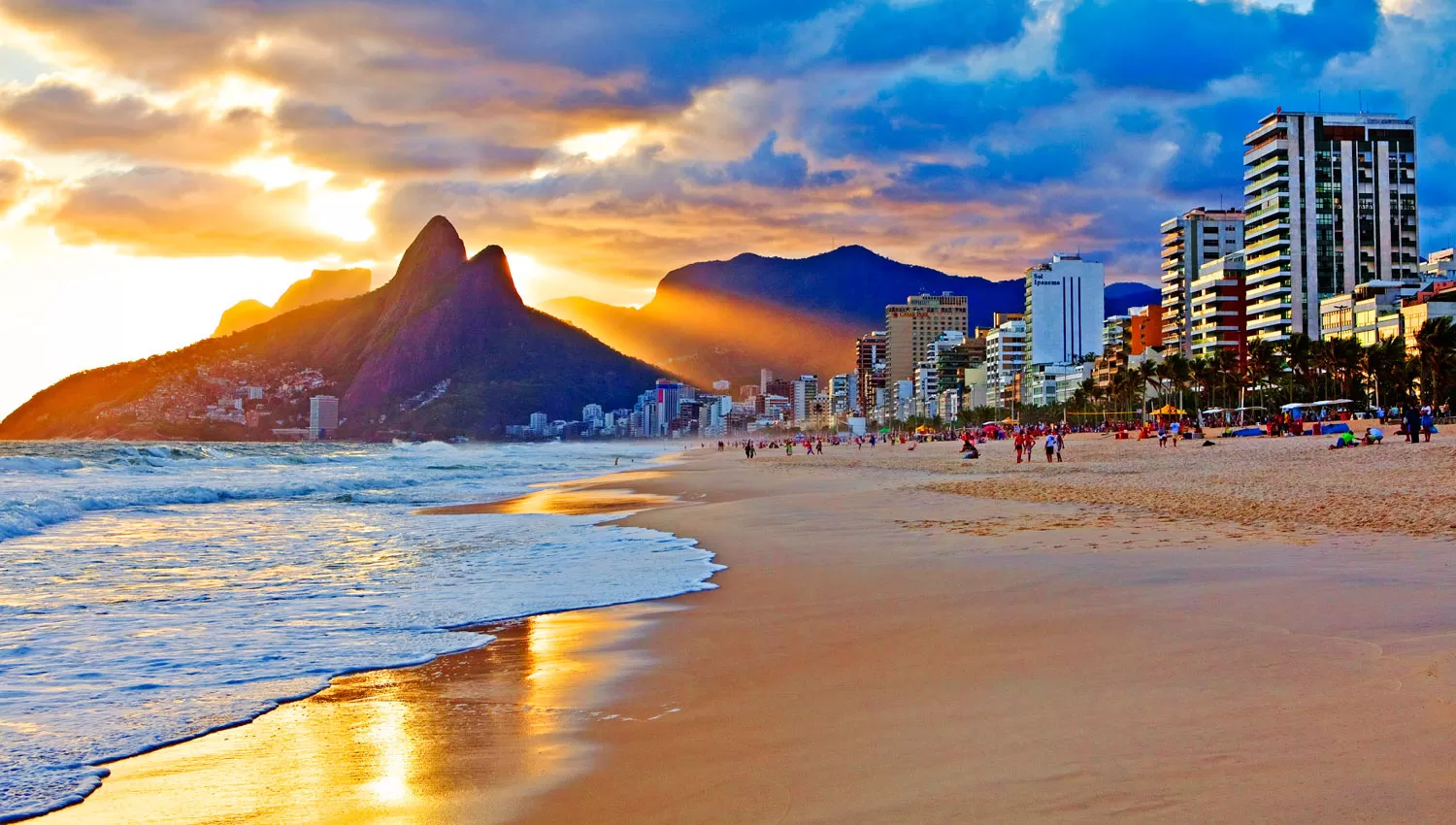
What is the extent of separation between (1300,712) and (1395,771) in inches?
40.5

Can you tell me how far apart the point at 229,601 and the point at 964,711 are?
8.79 metres

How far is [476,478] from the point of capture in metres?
51.0

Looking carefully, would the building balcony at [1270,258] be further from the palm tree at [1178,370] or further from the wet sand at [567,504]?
the wet sand at [567,504]

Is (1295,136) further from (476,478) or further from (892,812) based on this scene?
(892,812)

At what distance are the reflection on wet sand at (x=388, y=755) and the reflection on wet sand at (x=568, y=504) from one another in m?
18.5

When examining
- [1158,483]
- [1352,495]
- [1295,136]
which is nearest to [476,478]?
[1158,483]

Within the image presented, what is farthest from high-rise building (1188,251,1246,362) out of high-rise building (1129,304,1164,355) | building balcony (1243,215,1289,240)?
high-rise building (1129,304,1164,355)

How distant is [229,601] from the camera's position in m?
11.6

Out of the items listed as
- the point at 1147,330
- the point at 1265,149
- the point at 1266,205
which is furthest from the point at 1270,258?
the point at 1147,330

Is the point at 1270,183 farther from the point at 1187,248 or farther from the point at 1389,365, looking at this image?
the point at 1389,365

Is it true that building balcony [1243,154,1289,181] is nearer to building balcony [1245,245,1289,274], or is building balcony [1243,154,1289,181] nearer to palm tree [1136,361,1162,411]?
building balcony [1245,245,1289,274]

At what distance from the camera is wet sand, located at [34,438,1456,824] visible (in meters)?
4.51

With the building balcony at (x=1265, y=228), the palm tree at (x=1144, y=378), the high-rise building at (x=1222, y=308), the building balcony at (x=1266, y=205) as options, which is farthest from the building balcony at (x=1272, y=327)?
the building balcony at (x=1266, y=205)

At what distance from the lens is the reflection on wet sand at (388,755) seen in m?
4.88
